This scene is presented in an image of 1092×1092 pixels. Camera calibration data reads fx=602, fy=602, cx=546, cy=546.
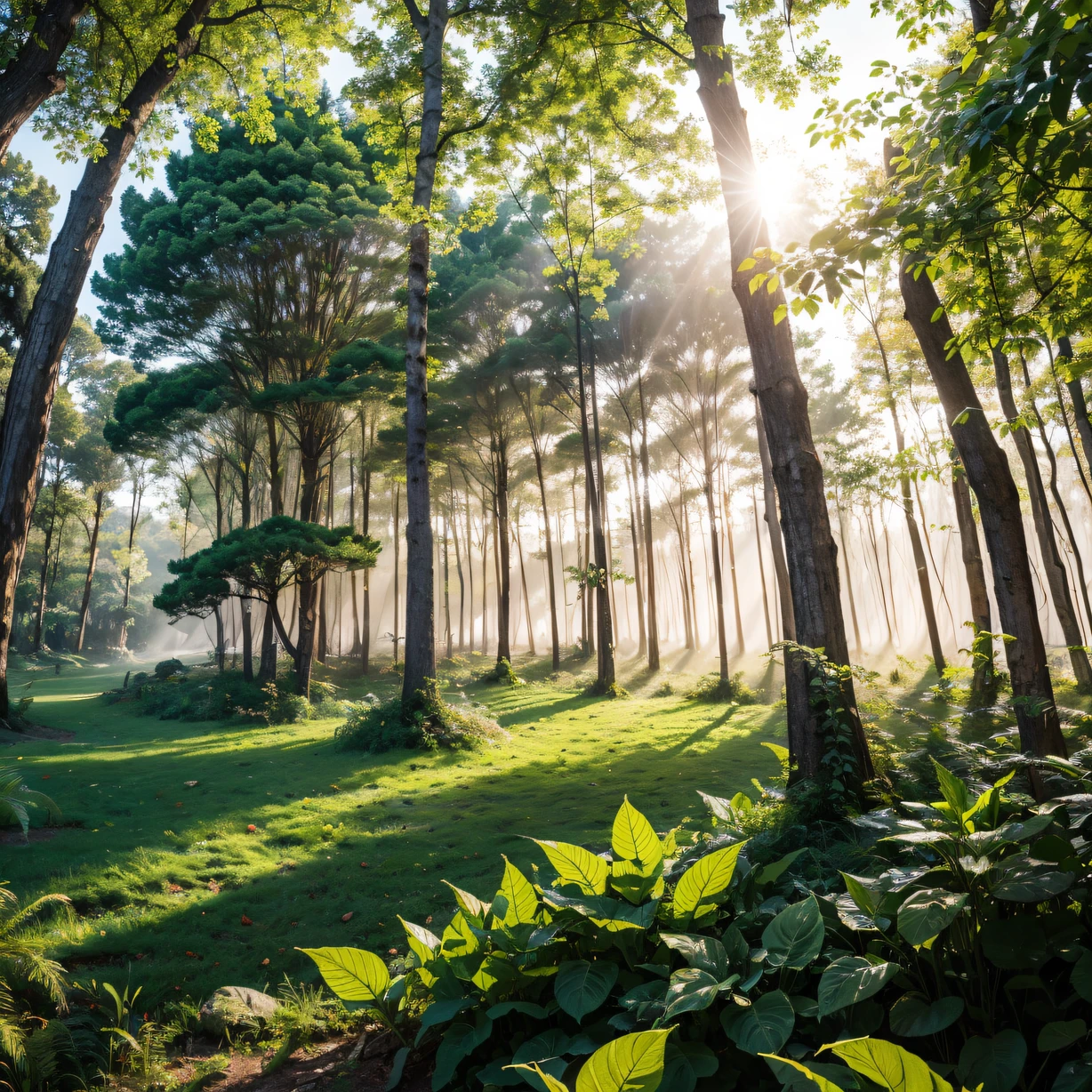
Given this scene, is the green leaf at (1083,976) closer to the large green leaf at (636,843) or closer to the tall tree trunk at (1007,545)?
the large green leaf at (636,843)

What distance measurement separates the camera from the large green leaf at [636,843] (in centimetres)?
202

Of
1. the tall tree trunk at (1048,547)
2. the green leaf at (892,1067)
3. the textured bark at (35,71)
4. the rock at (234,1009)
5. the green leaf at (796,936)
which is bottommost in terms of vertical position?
the rock at (234,1009)

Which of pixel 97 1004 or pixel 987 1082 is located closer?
pixel 987 1082

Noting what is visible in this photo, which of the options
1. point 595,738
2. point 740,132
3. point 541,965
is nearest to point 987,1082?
point 541,965

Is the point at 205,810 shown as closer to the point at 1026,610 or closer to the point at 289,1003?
the point at 289,1003

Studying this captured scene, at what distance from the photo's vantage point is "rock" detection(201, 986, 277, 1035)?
8.82 feet

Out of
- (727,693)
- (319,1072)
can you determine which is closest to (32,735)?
(319,1072)

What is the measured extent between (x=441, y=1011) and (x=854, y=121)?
4.04 meters

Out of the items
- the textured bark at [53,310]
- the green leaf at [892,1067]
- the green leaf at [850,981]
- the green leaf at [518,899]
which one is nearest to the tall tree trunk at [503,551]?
the textured bark at [53,310]

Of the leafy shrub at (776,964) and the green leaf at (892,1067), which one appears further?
the leafy shrub at (776,964)

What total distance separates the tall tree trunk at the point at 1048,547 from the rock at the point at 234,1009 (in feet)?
35.8

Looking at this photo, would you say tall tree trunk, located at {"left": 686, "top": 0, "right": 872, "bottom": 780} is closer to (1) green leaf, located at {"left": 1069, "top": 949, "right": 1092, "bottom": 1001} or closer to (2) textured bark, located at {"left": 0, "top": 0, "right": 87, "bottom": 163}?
(1) green leaf, located at {"left": 1069, "top": 949, "right": 1092, "bottom": 1001}

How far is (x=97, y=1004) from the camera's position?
2695 millimetres

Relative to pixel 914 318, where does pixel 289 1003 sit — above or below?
below
